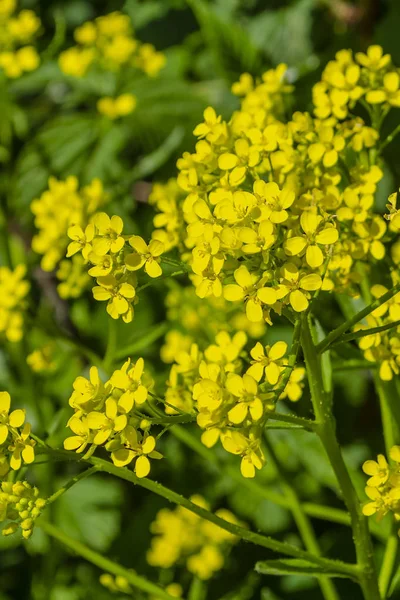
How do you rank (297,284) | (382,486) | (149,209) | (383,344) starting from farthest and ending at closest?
(149,209) < (383,344) < (382,486) < (297,284)

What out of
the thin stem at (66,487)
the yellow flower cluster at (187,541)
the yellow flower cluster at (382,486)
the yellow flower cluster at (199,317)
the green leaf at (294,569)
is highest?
the thin stem at (66,487)

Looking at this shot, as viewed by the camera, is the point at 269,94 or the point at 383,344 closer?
the point at 383,344

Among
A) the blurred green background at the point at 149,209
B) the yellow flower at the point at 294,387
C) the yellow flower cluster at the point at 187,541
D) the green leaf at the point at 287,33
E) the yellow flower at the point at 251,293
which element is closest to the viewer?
the yellow flower at the point at 251,293

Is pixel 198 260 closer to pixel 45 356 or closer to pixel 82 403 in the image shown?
pixel 82 403

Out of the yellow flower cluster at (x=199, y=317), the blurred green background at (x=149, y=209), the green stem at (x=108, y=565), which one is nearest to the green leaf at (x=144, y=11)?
the blurred green background at (x=149, y=209)

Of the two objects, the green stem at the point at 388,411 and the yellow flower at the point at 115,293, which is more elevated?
the yellow flower at the point at 115,293

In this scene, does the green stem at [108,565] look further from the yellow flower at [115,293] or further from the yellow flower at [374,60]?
the yellow flower at [374,60]

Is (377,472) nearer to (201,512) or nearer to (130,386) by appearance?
(201,512)

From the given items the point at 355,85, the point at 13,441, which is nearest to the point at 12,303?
the point at 13,441
